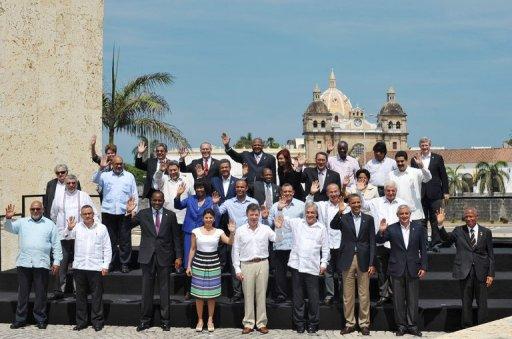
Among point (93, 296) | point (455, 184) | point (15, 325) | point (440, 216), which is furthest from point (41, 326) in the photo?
point (455, 184)

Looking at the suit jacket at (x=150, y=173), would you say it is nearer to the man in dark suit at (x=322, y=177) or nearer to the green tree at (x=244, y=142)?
the man in dark suit at (x=322, y=177)

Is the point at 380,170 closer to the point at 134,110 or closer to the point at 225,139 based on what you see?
the point at 225,139

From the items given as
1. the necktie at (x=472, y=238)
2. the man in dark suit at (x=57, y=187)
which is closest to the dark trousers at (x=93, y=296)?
the man in dark suit at (x=57, y=187)

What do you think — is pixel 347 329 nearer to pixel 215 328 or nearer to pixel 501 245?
pixel 215 328

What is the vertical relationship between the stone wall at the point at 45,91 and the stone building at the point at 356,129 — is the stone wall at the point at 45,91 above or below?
below

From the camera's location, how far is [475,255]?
839cm

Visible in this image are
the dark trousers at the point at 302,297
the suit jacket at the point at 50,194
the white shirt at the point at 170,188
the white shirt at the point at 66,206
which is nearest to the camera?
the dark trousers at the point at 302,297

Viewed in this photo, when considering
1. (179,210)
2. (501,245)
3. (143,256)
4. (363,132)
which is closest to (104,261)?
(143,256)

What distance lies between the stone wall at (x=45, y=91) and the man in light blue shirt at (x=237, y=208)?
324 cm

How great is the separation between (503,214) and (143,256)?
52194 millimetres

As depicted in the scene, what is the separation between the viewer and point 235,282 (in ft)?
29.8

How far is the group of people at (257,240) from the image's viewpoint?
334 inches

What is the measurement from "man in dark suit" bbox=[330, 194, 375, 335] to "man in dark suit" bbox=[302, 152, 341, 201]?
1237 millimetres

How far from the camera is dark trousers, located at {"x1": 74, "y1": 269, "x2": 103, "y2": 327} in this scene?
8.77 metres
